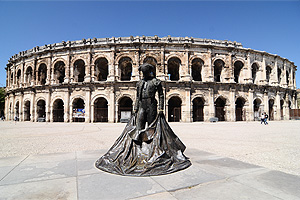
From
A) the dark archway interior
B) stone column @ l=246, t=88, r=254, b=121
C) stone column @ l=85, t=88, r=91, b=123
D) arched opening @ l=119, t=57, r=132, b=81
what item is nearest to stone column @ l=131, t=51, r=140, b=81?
arched opening @ l=119, t=57, r=132, b=81

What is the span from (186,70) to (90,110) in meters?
12.3

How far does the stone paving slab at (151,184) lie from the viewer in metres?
2.09

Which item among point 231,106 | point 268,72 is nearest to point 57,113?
point 231,106

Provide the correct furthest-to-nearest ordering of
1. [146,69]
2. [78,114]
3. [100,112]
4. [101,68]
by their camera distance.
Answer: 1. [101,68]
2. [100,112]
3. [78,114]
4. [146,69]

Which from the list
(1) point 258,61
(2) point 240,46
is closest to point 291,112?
(1) point 258,61

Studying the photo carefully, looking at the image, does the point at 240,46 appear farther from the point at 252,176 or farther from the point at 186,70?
the point at 252,176

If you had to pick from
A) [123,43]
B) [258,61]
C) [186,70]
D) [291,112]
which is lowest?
[291,112]

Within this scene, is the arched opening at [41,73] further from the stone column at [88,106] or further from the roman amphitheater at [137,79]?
the stone column at [88,106]

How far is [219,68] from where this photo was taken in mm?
21516

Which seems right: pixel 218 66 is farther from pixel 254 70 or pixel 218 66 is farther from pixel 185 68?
pixel 254 70

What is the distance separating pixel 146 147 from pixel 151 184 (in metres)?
0.91

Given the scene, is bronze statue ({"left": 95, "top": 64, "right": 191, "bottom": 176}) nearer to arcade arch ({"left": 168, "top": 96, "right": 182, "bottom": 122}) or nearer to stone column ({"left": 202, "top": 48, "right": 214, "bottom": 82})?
arcade arch ({"left": 168, "top": 96, "right": 182, "bottom": 122})

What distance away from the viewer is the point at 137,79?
18516 mm

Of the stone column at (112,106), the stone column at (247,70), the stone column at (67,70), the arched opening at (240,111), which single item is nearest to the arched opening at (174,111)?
the stone column at (112,106)
